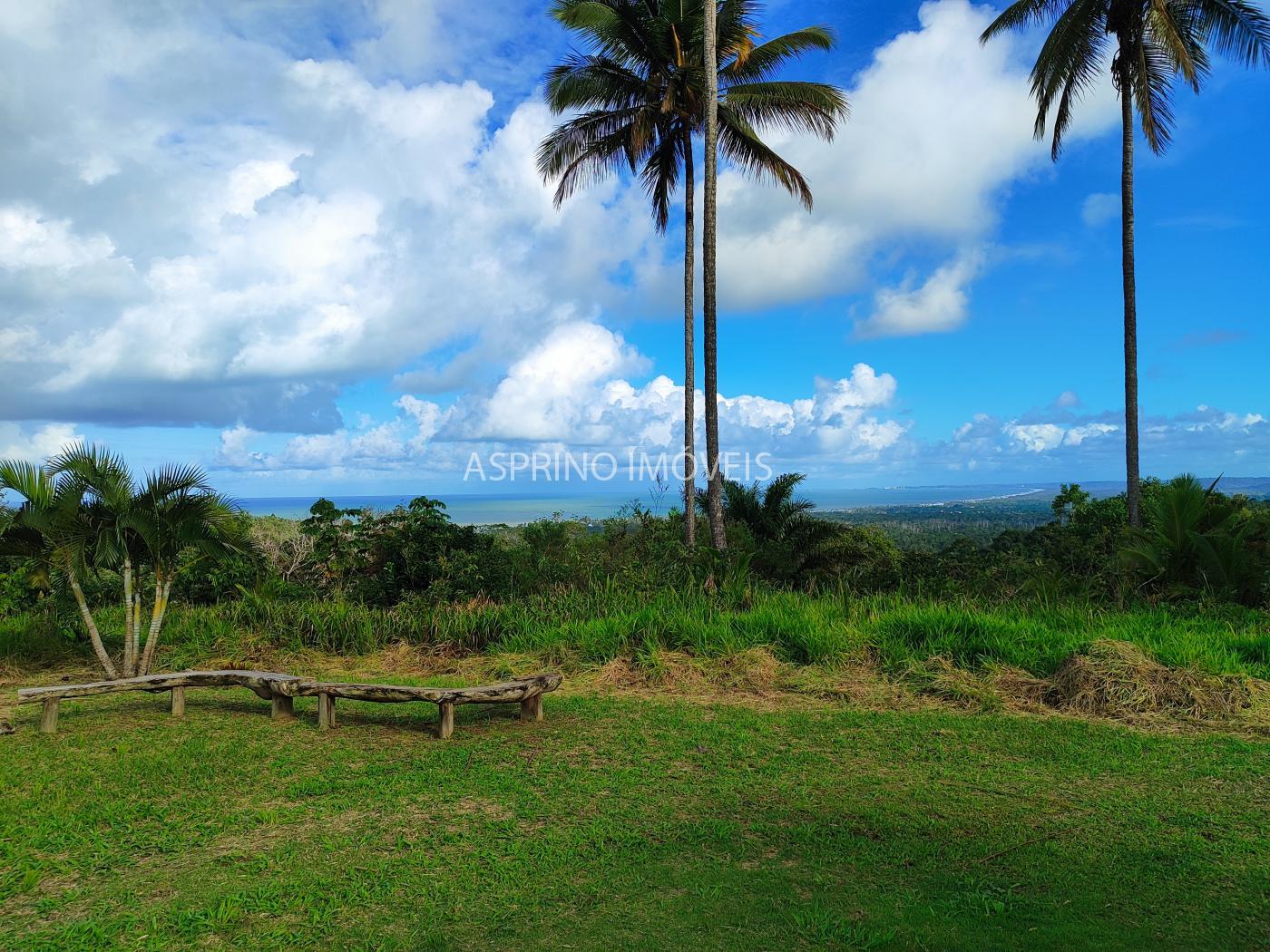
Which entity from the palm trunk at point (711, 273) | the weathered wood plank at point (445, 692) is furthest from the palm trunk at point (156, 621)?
the palm trunk at point (711, 273)

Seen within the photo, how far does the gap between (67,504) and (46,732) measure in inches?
88.6

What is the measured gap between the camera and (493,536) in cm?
1171

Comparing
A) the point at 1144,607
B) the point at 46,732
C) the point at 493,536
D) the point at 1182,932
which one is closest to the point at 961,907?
the point at 1182,932

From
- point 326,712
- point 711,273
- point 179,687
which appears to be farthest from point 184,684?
point 711,273

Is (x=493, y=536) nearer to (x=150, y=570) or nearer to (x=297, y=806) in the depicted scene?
(x=150, y=570)

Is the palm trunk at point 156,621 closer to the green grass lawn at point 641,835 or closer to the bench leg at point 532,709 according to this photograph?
the green grass lawn at point 641,835

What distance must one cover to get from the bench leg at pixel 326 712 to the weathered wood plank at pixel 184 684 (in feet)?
0.58

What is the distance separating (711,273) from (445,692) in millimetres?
9429

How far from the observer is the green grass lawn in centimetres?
320

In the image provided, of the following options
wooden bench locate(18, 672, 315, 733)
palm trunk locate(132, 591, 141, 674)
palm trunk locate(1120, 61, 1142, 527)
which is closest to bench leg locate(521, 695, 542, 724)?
wooden bench locate(18, 672, 315, 733)

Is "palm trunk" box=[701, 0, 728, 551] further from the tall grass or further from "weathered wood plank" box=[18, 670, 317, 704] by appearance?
"weathered wood plank" box=[18, 670, 317, 704]

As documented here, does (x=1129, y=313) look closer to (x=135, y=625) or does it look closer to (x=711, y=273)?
(x=711, y=273)

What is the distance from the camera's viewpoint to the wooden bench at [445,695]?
575 cm

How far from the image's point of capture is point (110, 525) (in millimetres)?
7441
